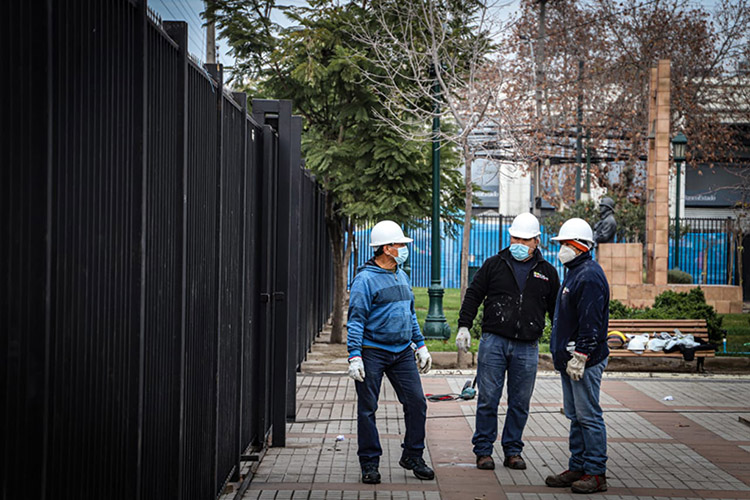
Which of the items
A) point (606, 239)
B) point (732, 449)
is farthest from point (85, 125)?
point (606, 239)

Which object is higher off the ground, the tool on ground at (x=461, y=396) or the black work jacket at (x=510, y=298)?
the black work jacket at (x=510, y=298)

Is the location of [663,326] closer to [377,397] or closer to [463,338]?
[463,338]

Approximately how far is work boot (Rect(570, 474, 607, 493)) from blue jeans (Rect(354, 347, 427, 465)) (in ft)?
3.99

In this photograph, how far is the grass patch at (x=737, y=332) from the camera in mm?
16266

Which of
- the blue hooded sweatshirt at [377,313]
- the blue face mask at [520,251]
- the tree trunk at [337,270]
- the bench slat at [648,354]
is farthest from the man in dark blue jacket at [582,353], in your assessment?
the tree trunk at [337,270]

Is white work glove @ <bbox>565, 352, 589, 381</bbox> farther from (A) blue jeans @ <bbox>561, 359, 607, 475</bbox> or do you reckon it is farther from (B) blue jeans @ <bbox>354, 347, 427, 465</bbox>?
(B) blue jeans @ <bbox>354, 347, 427, 465</bbox>

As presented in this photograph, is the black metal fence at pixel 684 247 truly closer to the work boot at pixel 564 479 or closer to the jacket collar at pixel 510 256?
the jacket collar at pixel 510 256

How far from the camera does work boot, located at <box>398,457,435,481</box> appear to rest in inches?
279

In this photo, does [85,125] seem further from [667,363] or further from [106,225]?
[667,363]

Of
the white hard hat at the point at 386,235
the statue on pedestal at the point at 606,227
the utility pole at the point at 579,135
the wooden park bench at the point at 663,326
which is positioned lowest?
the wooden park bench at the point at 663,326

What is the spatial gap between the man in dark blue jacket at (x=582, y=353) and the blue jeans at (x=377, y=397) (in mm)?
1095

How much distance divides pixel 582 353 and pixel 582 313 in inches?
12.1

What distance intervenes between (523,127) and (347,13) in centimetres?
1631

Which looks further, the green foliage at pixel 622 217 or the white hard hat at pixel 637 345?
the green foliage at pixel 622 217
